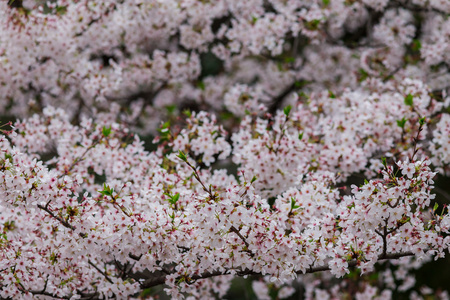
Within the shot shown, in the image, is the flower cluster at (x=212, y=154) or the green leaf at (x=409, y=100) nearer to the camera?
the flower cluster at (x=212, y=154)

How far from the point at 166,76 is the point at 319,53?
358 cm

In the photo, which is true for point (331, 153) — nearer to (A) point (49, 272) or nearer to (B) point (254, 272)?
(B) point (254, 272)

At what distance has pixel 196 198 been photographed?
3.95 m

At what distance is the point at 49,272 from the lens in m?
4.73

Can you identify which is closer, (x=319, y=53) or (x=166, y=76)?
(x=166, y=76)

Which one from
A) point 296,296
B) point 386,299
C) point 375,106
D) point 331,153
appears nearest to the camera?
point 331,153

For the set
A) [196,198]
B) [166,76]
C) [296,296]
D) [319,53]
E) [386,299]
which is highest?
[196,198]

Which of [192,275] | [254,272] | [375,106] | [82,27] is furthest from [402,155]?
[82,27]

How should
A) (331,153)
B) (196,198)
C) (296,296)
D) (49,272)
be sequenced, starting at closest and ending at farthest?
(196,198) < (49,272) < (331,153) < (296,296)

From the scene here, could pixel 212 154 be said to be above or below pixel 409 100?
below

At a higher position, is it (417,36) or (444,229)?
(444,229)

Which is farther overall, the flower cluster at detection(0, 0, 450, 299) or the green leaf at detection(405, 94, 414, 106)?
the green leaf at detection(405, 94, 414, 106)

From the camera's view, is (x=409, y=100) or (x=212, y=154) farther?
(x=212, y=154)

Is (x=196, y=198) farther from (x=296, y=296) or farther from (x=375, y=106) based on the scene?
(x=296, y=296)
